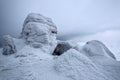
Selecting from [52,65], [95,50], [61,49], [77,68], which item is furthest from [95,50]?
[52,65]

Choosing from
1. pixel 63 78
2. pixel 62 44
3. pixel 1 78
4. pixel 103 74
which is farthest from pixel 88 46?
pixel 1 78

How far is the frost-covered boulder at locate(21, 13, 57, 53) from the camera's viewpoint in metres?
16.3

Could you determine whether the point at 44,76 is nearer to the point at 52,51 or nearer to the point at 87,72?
the point at 87,72

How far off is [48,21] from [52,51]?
5.93 m

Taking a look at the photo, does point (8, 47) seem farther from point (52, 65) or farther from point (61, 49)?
point (52, 65)

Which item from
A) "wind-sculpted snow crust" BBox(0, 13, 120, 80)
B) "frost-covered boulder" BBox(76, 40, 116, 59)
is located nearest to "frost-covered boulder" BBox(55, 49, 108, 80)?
"wind-sculpted snow crust" BBox(0, 13, 120, 80)

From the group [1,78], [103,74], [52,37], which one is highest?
[52,37]

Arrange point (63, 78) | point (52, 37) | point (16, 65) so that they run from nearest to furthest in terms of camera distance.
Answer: point (63, 78) → point (16, 65) → point (52, 37)

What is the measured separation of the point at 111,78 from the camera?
28.4ft

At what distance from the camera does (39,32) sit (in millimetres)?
16797

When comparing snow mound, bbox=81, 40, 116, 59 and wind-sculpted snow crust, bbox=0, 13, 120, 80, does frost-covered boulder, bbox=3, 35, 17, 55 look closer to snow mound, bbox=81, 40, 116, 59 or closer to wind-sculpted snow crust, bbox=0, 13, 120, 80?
wind-sculpted snow crust, bbox=0, 13, 120, 80

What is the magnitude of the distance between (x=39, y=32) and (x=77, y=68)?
9159mm

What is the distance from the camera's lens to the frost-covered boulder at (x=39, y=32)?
16.3 meters

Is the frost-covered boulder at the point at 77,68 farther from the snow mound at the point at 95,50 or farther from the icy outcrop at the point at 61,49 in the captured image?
the snow mound at the point at 95,50
